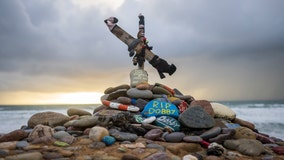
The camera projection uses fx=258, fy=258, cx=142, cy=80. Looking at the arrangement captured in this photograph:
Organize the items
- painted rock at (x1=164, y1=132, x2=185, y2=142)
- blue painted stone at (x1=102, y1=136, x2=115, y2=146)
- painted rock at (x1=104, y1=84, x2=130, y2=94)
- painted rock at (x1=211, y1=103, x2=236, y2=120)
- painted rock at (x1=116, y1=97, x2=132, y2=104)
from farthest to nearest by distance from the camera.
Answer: painted rock at (x1=104, y1=84, x2=130, y2=94)
painted rock at (x1=211, y1=103, x2=236, y2=120)
painted rock at (x1=116, y1=97, x2=132, y2=104)
painted rock at (x1=164, y1=132, x2=185, y2=142)
blue painted stone at (x1=102, y1=136, x2=115, y2=146)

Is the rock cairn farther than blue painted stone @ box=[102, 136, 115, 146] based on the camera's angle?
No

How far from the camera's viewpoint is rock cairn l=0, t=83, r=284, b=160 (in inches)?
189

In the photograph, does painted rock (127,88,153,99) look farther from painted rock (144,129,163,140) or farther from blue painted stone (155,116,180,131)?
painted rock (144,129,163,140)

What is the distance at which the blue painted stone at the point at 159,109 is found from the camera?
6.85m

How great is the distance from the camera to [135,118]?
6.62m

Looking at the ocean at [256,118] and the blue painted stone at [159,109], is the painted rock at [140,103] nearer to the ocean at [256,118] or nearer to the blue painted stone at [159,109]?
the blue painted stone at [159,109]

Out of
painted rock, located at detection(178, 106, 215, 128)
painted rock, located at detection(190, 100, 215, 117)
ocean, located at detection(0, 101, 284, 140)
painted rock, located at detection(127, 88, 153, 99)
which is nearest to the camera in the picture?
painted rock, located at detection(178, 106, 215, 128)

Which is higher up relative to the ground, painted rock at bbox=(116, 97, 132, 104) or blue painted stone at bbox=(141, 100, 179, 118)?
painted rock at bbox=(116, 97, 132, 104)

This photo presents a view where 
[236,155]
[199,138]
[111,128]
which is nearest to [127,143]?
[111,128]

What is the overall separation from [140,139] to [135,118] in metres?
1.08

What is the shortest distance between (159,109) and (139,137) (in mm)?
1347

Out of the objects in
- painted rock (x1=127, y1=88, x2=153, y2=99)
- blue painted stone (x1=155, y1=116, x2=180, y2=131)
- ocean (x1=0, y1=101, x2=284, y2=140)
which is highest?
painted rock (x1=127, y1=88, x2=153, y2=99)

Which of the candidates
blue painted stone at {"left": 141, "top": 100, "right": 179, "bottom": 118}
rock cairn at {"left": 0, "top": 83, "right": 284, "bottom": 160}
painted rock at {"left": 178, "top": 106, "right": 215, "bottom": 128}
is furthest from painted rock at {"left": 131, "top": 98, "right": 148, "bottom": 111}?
painted rock at {"left": 178, "top": 106, "right": 215, "bottom": 128}

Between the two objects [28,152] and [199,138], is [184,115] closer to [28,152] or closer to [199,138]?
[199,138]
